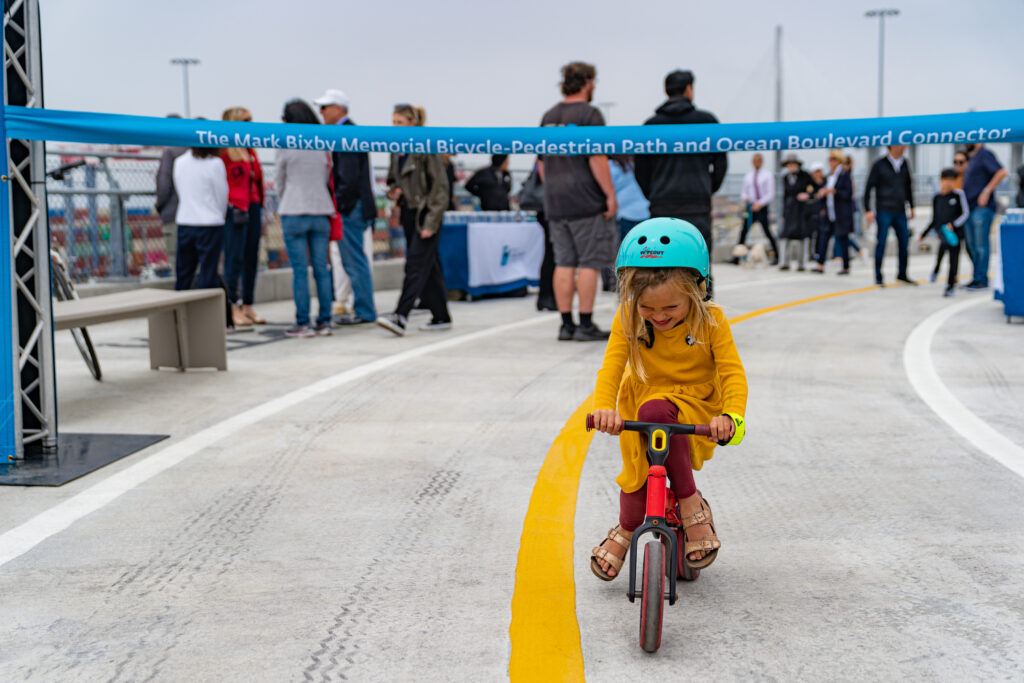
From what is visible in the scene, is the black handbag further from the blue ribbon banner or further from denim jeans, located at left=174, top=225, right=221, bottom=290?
the blue ribbon banner

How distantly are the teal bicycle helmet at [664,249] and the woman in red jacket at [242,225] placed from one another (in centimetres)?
758

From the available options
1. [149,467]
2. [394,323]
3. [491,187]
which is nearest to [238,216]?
[394,323]

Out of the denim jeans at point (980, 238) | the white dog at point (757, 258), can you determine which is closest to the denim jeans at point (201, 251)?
the denim jeans at point (980, 238)

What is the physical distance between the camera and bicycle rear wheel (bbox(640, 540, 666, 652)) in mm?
3047

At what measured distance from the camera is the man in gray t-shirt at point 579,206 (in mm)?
9195

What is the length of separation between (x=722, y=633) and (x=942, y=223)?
1275 centimetres

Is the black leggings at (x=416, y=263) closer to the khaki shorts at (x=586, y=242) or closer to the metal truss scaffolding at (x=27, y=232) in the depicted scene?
the khaki shorts at (x=586, y=242)

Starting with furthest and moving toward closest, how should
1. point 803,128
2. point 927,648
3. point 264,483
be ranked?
point 803,128 < point 264,483 < point 927,648

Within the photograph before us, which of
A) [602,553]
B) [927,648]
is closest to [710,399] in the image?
[602,553]

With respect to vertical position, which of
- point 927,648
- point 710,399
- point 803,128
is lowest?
point 927,648

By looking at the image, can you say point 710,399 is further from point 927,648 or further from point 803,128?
point 803,128

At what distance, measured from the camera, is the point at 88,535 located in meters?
4.24

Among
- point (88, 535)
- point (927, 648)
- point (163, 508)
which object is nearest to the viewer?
point (927, 648)

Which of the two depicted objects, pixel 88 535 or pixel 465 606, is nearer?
pixel 465 606
